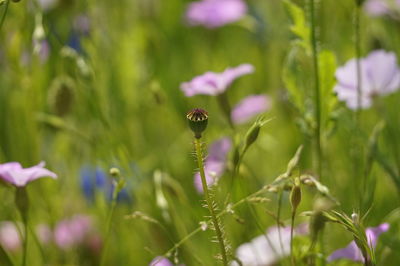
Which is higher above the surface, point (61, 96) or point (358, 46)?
point (61, 96)

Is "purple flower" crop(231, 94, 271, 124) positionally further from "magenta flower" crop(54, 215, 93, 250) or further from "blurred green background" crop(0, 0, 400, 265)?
"magenta flower" crop(54, 215, 93, 250)

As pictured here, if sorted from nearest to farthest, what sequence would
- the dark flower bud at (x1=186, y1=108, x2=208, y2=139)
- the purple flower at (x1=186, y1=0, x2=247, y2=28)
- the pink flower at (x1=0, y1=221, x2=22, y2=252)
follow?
1. the dark flower bud at (x1=186, y1=108, x2=208, y2=139)
2. the pink flower at (x1=0, y1=221, x2=22, y2=252)
3. the purple flower at (x1=186, y1=0, x2=247, y2=28)

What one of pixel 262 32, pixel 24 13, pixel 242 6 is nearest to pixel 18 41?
pixel 24 13

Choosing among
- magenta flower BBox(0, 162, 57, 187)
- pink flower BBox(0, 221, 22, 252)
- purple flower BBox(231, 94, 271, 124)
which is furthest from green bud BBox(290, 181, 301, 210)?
pink flower BBox(0, 221, 22, 252)

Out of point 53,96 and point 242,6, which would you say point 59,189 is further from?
point 242,6

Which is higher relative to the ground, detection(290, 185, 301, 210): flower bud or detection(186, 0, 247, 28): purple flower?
detection(186, 0, 247, 28): purple flower

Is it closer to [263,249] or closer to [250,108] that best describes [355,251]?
[263,249]

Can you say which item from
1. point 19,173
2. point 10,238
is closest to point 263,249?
point 19,173
